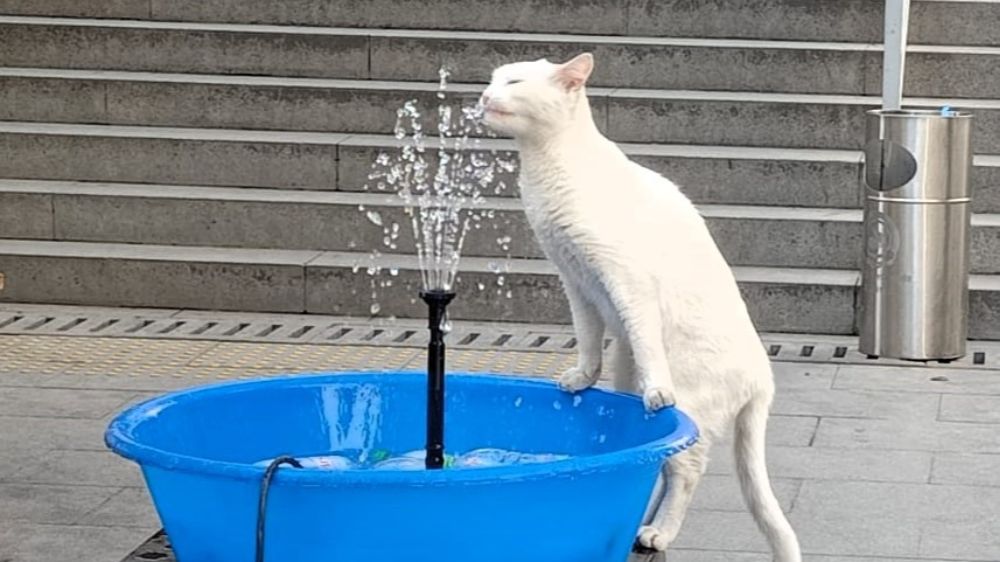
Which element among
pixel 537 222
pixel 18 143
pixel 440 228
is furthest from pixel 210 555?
pixel 18 143

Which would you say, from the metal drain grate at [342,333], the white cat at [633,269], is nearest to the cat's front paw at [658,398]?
the white cat at [633,269]

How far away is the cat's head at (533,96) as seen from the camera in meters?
4.35

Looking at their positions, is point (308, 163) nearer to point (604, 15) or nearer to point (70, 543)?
point (604, 15)

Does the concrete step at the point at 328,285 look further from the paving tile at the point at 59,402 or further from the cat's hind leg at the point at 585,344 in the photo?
the cat's hind leg at the point at 585,344

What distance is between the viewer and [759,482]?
15.7ft

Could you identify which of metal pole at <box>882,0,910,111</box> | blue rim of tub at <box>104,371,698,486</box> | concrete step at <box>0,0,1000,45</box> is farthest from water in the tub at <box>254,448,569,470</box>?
concrete step at <box>0,0,1000,45</box>

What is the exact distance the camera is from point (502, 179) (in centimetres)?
952

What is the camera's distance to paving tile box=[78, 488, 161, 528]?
5.77 meters

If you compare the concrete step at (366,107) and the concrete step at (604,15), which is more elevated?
the concrete step at (604,15)

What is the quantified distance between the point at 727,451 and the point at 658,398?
249 cm

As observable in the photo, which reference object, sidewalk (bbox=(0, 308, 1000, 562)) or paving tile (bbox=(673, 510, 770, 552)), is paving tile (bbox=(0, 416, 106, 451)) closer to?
sidewalk (bbox=(0, 308, 1000, 562))

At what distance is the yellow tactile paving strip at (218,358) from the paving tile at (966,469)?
1.81 meters

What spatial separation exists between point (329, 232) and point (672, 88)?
2256 millimetres

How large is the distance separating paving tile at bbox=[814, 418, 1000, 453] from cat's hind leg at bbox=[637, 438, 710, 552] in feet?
7.16
